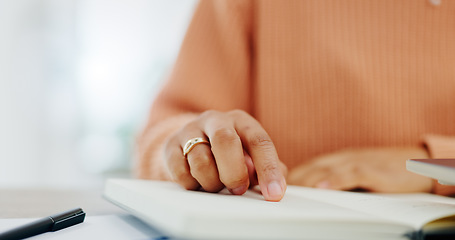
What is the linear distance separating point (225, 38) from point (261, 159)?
45 cm

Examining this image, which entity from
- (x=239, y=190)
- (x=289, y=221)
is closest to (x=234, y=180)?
(x=239, y=190)

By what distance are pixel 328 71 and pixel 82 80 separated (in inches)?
64.1

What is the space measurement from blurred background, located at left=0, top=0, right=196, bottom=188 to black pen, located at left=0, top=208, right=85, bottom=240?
160 cm

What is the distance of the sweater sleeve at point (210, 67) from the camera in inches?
28.1

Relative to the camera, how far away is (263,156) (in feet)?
1.14

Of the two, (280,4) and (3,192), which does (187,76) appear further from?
(3,192)

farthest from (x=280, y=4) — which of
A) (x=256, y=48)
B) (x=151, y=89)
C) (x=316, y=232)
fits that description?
(x=151, y=89)

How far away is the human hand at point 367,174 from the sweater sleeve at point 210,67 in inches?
8.5

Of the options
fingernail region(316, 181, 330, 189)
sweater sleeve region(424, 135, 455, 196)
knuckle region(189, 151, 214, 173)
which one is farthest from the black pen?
sweater sleeve region(424, 135, 455, 196)

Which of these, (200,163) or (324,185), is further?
(324,185)

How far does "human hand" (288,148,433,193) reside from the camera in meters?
0.53

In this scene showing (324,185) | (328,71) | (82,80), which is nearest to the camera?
(324,185)

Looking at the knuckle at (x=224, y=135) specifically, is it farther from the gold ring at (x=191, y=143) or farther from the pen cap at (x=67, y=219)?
the pen cap at (x=67, y=219)

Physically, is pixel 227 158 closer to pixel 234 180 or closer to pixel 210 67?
pixel 234 180
